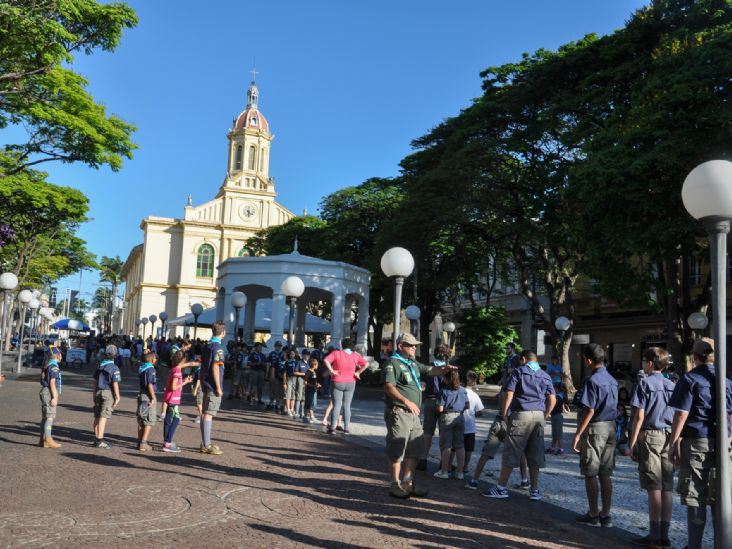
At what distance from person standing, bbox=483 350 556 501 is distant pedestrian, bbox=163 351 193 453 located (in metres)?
4.41

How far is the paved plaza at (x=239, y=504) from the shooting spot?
18.0ft

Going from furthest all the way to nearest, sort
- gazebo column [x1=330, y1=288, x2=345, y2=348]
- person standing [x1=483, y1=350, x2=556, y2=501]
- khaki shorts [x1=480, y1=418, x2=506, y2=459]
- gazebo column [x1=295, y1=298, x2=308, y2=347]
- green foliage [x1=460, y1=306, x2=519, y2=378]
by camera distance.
Answer: gazebo column [x1=295, y1=298, x2=308, y2=347] → green foliage [x1=460, y1=306, x2=519, y2=378] → gazebo column [x1=330, y1=288, x2=345, y2=348] → khaki shorts [x1=480, y1=418, x2=506, y2=459] → person standing [x1=483, y1=350, x2=556, y2=501]

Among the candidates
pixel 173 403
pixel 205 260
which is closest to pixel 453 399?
pixel 173 403

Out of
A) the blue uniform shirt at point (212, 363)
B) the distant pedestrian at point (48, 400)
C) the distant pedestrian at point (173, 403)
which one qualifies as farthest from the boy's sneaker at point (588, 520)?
the distant pedestrian at point (48, 400)

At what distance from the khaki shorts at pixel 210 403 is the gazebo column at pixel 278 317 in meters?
15.2

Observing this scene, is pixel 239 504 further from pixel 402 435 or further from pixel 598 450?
pixel 598 450

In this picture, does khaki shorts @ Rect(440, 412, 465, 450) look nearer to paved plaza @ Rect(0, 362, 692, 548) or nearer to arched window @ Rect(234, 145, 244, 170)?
paved plaza @ Rect(0, 362, 692, 548)

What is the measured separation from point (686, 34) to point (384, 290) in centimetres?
2087

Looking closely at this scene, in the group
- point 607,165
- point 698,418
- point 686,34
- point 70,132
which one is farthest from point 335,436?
point 686,34

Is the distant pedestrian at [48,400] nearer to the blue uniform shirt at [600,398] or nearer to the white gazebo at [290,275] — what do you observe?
the blue uniform shirt at [600,398]

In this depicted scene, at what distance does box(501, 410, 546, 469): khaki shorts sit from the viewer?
24.5 ft

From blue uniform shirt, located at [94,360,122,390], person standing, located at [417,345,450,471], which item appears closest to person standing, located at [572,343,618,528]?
person standing, located at [417,345,450,471]

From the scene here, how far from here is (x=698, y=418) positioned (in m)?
5.42

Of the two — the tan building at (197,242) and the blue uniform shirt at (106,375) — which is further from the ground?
the tan building at (197,242)
